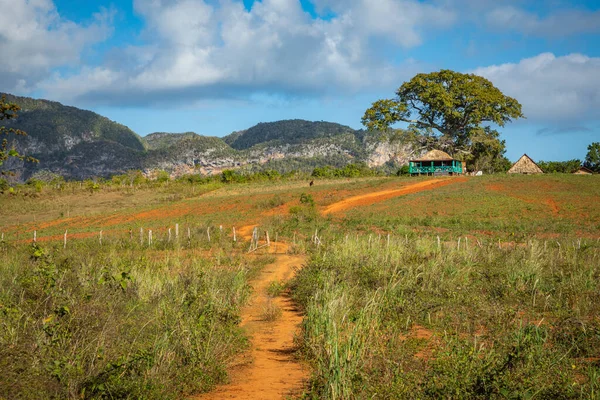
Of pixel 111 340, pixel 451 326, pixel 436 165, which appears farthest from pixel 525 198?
pixel 111 340

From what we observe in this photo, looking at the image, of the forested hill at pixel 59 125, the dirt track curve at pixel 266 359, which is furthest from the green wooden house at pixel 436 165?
the forested hill at pixel 59 125

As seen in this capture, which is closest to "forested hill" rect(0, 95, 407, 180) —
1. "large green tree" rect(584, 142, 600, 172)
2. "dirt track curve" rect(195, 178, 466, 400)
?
"large green tree" rect(584, 142, 600, 172)

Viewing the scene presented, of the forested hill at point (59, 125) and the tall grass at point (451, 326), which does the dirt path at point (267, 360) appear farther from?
the forested hill at point (59, 125)

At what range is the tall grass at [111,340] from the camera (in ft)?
16.2

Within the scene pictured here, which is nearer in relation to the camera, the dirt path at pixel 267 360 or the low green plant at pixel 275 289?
the dirt path at pixel 267 360

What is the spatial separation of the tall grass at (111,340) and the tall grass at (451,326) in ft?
4.86

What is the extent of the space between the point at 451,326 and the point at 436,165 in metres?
51.4

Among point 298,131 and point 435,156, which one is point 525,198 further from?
point 298,131

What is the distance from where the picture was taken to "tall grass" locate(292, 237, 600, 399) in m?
5.19

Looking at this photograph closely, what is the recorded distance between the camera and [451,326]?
845 cm

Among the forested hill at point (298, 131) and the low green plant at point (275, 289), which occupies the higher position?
the forested hill at point (298, 131)

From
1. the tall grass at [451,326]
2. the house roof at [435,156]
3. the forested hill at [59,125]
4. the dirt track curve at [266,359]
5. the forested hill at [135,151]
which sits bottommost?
the dirt track curve at [266,359]

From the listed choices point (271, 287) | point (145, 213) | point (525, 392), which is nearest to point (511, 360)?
point (525, 392)

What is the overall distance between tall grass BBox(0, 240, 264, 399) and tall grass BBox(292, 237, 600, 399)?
148 cm
